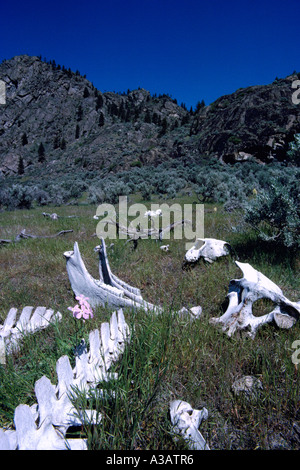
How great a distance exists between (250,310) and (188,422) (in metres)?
1.27

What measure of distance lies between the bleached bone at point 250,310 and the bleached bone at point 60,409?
115 centimetres

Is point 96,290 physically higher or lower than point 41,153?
lower

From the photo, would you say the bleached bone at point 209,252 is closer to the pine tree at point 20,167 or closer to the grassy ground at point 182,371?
the grassy ground at point 182,371

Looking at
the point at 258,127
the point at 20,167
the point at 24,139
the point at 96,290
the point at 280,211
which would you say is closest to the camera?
the point at 96,290

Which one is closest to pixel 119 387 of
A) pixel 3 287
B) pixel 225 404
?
pixel 225 404

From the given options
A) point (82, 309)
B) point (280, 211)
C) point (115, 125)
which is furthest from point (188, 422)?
point (115, 125)

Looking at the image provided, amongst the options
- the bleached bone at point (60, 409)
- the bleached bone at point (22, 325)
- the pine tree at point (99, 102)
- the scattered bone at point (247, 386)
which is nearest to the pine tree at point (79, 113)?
the pine tree at point (99, 102)

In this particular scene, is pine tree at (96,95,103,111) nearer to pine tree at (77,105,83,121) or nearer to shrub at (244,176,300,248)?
pine tree at (77,105,83,121)

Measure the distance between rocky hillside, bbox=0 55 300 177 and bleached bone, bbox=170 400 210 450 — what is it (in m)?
31.2

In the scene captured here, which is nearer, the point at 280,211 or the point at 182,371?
the point at 182,371

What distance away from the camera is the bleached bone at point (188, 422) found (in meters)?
1.30

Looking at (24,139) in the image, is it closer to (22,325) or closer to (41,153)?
(41,153)

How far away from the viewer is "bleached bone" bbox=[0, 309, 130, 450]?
1175 millimetres

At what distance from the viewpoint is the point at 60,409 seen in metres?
1.36
